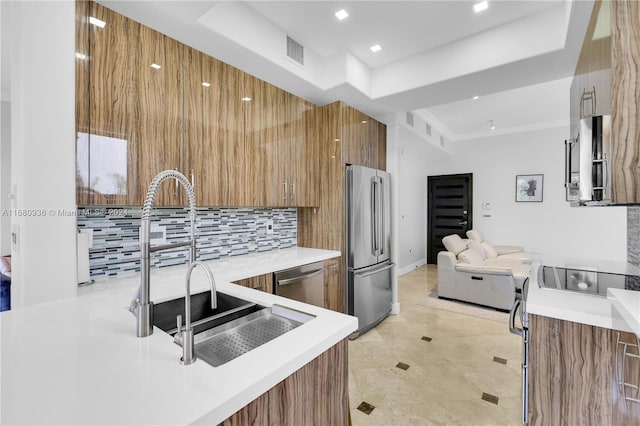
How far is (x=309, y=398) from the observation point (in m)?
0.85

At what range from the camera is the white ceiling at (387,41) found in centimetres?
185

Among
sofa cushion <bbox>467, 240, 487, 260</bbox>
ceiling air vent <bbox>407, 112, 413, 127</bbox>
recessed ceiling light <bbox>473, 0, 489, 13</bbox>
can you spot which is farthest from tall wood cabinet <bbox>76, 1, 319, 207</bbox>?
sofa cushion <bbox>467, 240, 487, 260</bbox>

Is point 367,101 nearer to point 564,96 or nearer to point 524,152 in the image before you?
point 564,96

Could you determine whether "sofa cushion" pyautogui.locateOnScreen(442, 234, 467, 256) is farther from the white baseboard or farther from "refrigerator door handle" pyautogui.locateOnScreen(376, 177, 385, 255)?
"refrigerator door handle" pyautogui.locateOnScreen(376, 177, 385, 255)

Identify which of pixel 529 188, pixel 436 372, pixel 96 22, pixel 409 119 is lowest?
pixel 436 372

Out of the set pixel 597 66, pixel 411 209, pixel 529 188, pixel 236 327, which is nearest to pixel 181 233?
pixel 236 327

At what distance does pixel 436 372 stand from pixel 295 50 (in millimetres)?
2918

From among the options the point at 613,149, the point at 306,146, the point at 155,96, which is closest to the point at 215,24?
the point at 155,96

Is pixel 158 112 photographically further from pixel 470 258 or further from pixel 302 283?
pixel 470 258

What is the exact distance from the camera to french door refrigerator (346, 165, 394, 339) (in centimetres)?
288

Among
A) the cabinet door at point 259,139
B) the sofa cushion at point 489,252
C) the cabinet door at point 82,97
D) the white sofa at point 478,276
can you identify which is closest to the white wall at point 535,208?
the sofa cushion at point 489,252

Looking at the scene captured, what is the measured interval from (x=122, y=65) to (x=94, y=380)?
167 centimetres

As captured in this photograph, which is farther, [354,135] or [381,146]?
[381,146]

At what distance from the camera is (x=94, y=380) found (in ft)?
2.21
